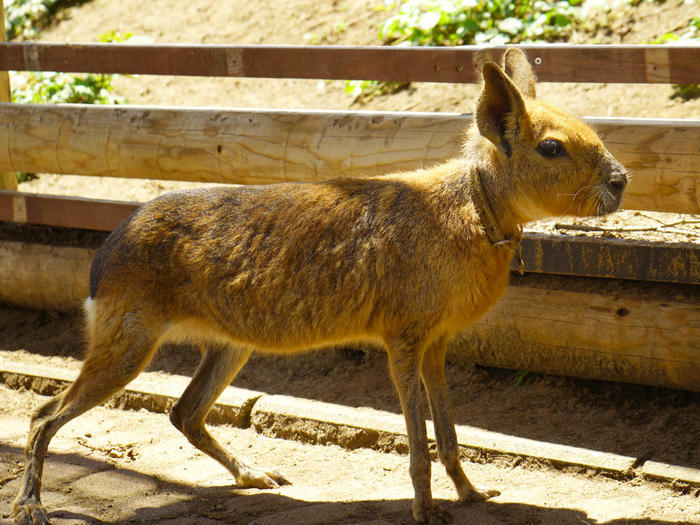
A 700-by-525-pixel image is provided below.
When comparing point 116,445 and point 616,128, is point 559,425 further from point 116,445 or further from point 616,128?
point 116,445

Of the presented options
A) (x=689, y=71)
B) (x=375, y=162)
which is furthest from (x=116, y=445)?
(x=689, y=71)

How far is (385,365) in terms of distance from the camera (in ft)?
18.6

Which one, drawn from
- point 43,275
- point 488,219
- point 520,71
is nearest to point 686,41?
point 520,71

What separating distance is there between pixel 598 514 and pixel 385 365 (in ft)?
6.51

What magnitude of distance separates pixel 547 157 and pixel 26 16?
10.3 metres

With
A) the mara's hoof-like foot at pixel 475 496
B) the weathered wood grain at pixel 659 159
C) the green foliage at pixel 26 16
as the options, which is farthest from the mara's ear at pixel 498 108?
the green foliage at pixel 26 16

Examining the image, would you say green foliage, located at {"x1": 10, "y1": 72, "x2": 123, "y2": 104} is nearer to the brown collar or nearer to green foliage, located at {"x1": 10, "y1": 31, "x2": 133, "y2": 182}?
green foliage, located at {"x1": 10, "y1": 31, "x2": 133, "y2": 182}

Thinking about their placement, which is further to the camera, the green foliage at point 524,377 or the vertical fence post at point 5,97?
the vertical fence post at point 5,97

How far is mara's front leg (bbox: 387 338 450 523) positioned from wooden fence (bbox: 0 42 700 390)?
1.26m

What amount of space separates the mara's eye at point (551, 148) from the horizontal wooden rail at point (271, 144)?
1038 millimetres

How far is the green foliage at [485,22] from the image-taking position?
862 cm

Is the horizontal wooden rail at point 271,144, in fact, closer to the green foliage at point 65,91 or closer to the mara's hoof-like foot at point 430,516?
the mara's hoof-like foot at point 430,516

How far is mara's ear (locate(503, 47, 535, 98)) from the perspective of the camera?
14.1 ft

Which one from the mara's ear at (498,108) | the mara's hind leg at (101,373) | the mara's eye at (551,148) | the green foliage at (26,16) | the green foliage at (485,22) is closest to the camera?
the mara's ear at (498,108)
